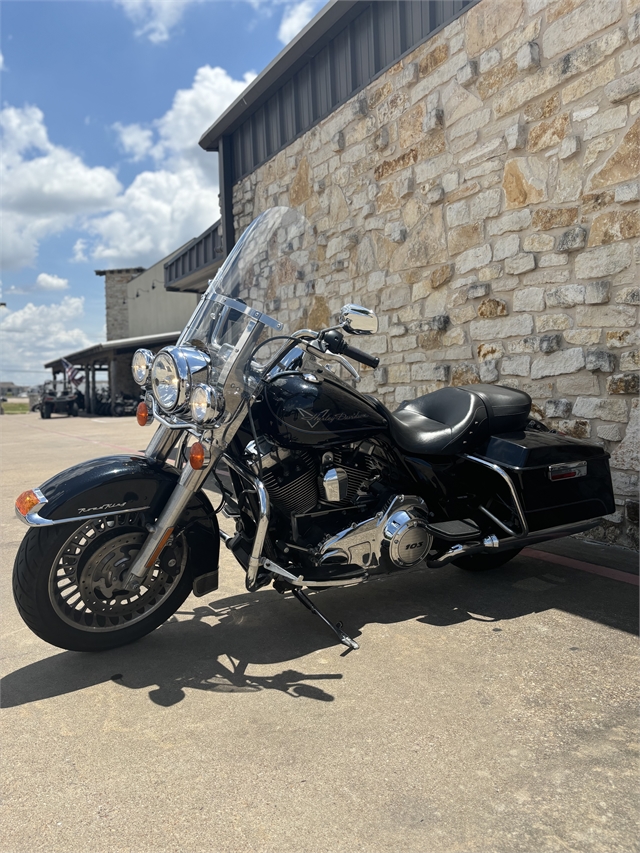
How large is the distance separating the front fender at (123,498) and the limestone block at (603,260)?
9.70 feet

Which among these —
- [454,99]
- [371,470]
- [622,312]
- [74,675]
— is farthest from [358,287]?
[74,675]

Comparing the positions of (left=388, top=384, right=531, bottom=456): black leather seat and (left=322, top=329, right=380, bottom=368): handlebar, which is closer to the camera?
(left=322, top=329, right=380, bottom=368): handlebar

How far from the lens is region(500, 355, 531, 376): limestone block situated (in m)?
4.77

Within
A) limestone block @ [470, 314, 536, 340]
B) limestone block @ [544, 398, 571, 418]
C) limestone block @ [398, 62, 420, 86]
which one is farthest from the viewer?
→ limestone block @ [398, 62, 420, 86]

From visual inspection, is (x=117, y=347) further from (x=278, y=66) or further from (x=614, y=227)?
(x=614, y=227)

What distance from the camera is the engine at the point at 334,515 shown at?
9.50 ft

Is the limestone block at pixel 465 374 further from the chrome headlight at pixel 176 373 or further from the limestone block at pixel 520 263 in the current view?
the chrome headlight at pixel 176 373

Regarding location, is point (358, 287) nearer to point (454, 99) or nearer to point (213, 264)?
point (454, 99)

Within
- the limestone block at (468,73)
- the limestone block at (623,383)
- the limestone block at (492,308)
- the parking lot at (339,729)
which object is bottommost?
the parking lot at (339,729)

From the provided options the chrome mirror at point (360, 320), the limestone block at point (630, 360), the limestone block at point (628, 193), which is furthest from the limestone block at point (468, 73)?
the chrome mirror at point (360, 320)

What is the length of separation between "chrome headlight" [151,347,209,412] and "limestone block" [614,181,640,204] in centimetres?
291

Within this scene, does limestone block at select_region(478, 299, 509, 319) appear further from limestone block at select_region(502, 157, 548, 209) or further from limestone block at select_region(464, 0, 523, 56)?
limestone block at select_region(464, 0, 523, 56)

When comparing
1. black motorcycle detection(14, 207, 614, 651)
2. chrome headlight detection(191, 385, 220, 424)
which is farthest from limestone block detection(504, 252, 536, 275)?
chrome headlight detection(191, 385, 220, 424)

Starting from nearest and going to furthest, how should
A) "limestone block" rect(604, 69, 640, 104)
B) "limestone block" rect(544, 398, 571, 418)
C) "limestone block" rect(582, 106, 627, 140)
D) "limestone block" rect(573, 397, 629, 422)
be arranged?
1. "limestone block" rect(604, 69, 640, 104)
2. "limestone block" rect(582, 106, 627, 140)
3. "limestone block" rect(573, 397, 629, 422)
4. "limestone block" rect(544, 398, 571, 418)
